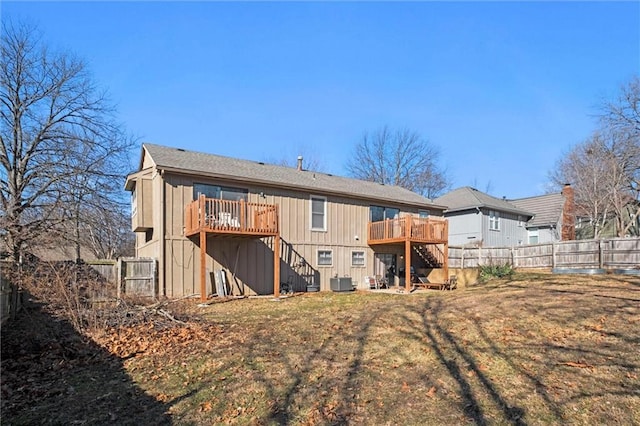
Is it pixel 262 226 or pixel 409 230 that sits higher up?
pixel 262 226

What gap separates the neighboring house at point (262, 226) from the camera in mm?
13109

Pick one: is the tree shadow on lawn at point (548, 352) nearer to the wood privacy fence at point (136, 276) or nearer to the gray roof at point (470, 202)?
the wood privacy fence at point (136, 276)

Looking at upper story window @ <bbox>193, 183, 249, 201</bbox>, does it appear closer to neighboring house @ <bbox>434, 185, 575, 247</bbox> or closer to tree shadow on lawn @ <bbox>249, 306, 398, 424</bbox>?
tree shadow on lawn @ <bbox>249, 306, 398, 424</bbox>

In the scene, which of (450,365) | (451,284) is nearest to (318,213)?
(451,284)

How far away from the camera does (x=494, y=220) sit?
88.6 feet

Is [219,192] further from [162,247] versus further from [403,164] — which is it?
[403,164]

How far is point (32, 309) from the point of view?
1088cm

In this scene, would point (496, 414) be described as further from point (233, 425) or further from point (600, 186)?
point (600, 186)

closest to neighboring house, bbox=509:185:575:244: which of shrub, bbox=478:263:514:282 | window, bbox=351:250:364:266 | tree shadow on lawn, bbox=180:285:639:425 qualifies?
shrub, bbox=478:263:514:282

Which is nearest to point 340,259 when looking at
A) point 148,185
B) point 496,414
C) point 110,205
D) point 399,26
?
point 148,185

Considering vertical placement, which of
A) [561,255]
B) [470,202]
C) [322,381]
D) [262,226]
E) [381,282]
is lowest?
[381,282]

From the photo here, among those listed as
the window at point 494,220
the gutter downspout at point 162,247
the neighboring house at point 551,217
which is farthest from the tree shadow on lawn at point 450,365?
the neighboring house at point 551,217

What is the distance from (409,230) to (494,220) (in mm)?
13527

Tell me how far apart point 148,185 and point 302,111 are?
1554 centimetres
